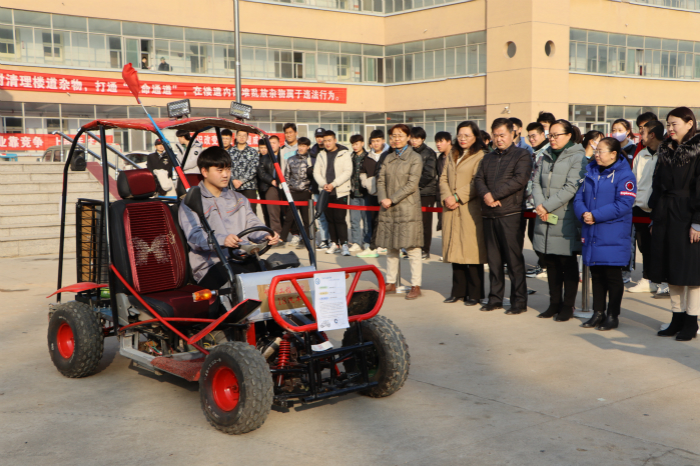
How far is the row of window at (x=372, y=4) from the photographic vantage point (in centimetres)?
3825

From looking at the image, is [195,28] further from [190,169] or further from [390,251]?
[390,251]

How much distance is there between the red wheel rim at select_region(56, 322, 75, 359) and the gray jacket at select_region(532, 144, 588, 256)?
14.9 ft

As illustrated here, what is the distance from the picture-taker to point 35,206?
13898mm

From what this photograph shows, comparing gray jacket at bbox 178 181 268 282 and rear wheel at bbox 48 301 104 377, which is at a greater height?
gray jacket at bbox 178 181 268 282

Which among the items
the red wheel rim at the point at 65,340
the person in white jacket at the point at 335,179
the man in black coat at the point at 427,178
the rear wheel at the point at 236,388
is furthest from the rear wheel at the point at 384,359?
the person in white jacket at the point at 335,179

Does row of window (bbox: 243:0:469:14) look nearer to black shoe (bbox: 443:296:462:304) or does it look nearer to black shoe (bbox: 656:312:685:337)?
black shoe (bbox: 443:296:462:304)

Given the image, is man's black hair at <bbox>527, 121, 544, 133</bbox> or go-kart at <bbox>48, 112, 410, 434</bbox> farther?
man's black hair at <bbox>527, 121, 544, 133</bbox>

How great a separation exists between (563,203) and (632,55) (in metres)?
36.9

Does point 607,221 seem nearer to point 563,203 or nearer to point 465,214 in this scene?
point 563,203

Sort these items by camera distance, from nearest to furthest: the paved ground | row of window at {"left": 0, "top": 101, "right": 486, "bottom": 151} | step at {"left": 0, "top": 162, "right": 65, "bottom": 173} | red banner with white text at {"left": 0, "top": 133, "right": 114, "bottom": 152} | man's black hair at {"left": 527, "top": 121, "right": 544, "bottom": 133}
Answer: the paved ground → man's black hair at {"left": 527, "top": 121, "right": 544, "bottom": 133} → step at {"left": 0, "top": 162, "right": 65, "bottom": 173} → red banner with white text at {"left": 0, "top": 133, "right": 114, "bottom": 152} → row of window at {"left": 0, "top": 101, "right": 486, "bottom": 151}

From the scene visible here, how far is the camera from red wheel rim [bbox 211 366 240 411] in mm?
4211

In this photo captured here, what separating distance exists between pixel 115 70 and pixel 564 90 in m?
22.9

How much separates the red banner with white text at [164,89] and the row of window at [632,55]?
13.4 metres

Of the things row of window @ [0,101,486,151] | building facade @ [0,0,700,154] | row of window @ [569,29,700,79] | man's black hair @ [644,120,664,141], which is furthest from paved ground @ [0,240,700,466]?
row of window @ [569,29,700,79]
